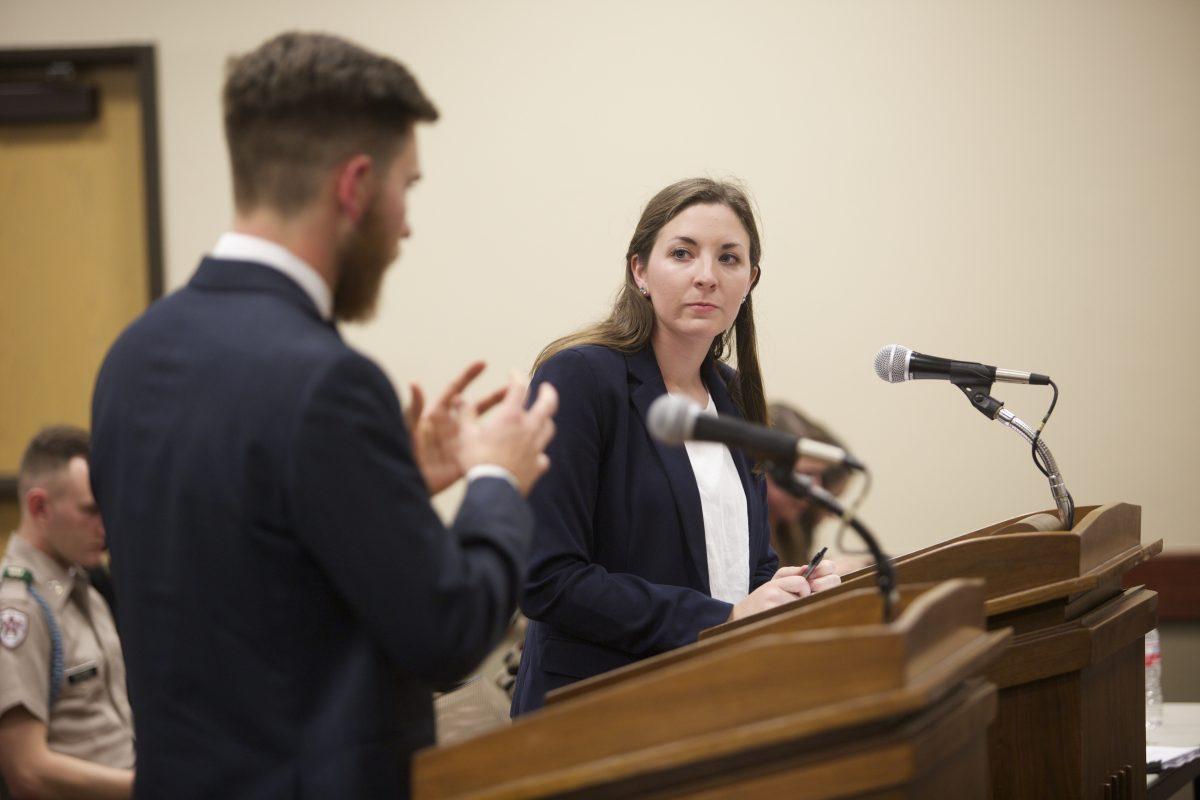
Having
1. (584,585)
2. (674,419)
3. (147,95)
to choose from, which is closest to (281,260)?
(674,419)

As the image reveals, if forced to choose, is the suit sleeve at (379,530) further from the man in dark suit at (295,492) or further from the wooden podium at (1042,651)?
the wooden podium at (1042,651)

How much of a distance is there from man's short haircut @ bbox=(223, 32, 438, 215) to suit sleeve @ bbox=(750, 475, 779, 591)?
1.26 metres

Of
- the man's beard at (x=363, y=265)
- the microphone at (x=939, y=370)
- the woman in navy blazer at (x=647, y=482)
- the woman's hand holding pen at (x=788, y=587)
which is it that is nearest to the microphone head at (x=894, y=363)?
the microphone at (x=939, y=370)

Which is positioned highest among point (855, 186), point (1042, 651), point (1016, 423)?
point (855, 186)

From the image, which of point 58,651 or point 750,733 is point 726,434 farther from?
point 58,651

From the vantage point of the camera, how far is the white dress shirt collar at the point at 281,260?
1.35m

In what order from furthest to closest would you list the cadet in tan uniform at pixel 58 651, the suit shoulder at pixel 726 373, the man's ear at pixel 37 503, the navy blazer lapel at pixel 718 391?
the man's ear at pixel 37 503
the cadet in tan uniform at pixel 58 651
the suit shoulder at pixel 726 373
the navy blazer lapel at pixel 718 391

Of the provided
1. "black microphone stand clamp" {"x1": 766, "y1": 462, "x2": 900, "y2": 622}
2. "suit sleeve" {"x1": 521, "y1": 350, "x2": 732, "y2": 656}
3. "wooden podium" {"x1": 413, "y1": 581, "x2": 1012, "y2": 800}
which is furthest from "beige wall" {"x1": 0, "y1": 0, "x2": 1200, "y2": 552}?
"wooden podium" {"x1": 413, "y1": 581, "x2": 1012, "y2": 800}

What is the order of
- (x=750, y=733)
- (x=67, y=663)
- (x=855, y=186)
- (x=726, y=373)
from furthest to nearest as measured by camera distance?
(x=855, y=186), (x=67, y=663), (x=726, y=373), (x=750, y=733)

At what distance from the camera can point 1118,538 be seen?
7.13ft

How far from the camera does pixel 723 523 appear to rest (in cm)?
228

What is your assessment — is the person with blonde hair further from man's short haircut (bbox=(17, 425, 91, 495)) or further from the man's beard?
the man's beard

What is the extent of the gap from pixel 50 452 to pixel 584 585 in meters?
1.75

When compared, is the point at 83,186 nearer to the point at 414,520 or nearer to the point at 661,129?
the point at 661,129
